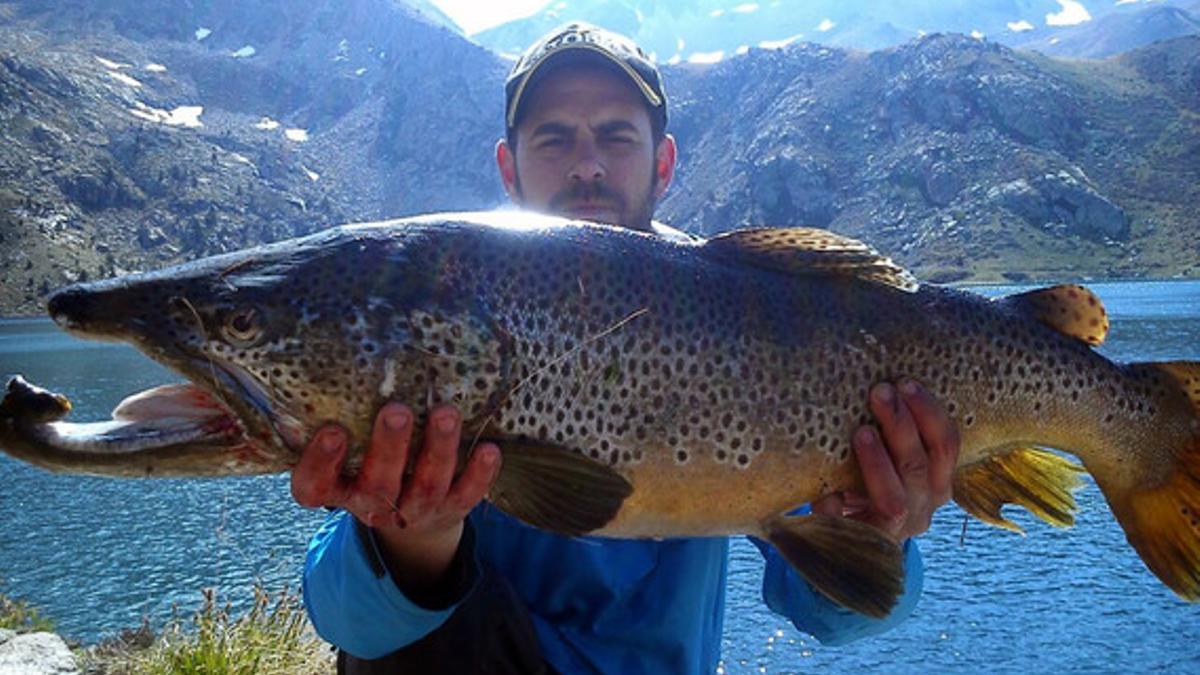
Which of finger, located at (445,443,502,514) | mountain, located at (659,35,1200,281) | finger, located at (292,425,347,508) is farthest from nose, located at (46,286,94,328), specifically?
mountain, located at (659,35,1200,281)

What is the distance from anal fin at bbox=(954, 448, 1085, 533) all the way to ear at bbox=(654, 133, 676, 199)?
2.97m

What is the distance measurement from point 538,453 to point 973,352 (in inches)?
79.6

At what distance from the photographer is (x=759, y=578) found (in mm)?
23000

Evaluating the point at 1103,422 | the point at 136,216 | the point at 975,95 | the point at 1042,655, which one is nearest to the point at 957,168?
the point at 975,95

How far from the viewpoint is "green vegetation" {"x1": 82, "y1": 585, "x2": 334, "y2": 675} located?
985cm

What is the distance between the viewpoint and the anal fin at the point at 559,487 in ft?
11.2

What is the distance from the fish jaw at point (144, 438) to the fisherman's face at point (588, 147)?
2975mm

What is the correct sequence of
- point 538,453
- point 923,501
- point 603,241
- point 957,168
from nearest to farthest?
1. point 538,453
2. point 603,241
3. point 923,501
4. point 957,168

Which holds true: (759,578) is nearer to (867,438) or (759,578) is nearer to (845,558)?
(845,558)

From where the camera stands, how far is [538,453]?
3418 mm

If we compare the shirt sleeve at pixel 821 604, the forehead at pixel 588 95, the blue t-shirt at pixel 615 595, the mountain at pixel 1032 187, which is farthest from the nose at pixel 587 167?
the mountain at pixel 1032 187

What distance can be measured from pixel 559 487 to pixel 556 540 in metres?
1.35

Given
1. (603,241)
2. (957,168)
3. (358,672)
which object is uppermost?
(957,168)

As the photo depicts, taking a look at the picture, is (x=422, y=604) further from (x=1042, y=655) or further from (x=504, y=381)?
(x=1042, y=655)
